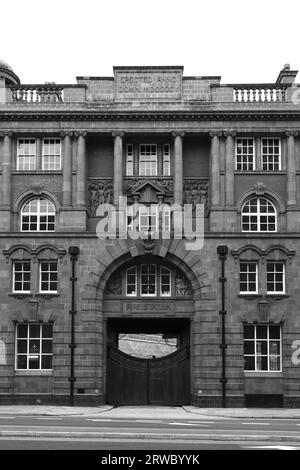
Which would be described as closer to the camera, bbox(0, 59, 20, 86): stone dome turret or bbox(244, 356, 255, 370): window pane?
bbox(244, 356, 255, 370): window pane

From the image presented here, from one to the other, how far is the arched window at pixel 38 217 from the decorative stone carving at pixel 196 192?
680 centimetres

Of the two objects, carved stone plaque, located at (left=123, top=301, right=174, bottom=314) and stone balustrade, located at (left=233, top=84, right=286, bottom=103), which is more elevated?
stone balustrade, located at (left=233, top=84, right=286, bottom=103)

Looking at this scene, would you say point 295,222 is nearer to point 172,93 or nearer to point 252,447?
point 172,93

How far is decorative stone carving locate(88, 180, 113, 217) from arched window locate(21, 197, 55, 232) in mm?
1967

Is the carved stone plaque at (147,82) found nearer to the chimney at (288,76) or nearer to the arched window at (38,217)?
the chimney at (288,76)

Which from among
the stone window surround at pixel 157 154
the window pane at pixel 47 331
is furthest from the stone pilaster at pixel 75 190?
the window pane at pixel 47 331

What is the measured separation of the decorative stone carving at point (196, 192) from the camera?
4178 centimetres

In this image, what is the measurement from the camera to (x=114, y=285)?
135 feet

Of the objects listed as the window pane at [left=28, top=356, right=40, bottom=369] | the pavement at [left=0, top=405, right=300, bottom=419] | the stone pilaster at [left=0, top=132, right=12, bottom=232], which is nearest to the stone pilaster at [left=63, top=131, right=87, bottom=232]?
the stone pilaster at [left=0, top=132, right=12, bottom=232]

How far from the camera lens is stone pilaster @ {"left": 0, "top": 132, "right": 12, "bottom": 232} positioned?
40594 millimetres

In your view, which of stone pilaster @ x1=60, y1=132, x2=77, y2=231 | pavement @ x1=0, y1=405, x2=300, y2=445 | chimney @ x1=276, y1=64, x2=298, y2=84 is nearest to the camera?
pavement @ x1=0, y1=405, x2=300, y2=445

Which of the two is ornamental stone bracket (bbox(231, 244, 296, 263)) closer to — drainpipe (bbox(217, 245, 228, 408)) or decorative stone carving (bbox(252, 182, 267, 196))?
drainpipe (bbox(217, 245, 228, 408))

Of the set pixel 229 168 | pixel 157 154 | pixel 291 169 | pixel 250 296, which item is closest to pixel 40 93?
pixel 157 154
